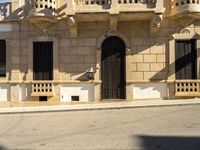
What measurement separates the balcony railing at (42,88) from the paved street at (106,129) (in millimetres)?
3699

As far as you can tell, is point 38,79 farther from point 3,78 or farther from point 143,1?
point 143,1

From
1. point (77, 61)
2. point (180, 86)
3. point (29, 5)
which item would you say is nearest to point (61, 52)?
point (77, 61)

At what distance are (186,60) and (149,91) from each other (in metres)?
2.25

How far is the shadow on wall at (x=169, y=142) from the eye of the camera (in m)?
6.88

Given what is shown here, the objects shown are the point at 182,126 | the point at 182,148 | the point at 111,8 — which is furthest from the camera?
the point at 111,8

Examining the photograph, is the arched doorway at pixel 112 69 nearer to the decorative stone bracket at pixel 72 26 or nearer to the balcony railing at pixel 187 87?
the decorative stone bracket at pixel 72 26

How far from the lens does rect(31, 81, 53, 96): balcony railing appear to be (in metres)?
15.7

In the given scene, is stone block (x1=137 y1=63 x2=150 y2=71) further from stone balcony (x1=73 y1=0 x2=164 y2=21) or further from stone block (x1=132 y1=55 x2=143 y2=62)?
stone balcony (x1=73 y1=0 x2=164 y2=21)

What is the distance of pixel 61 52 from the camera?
15891 millimetres

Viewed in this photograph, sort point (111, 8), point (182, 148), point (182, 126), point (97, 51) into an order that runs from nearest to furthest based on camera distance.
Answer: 1. point (182, 148)
2. point (182, 126)
3. point (111, 8)
4. point (97, 51)

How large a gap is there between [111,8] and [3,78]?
618cm

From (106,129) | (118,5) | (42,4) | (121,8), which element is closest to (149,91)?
(121,8)

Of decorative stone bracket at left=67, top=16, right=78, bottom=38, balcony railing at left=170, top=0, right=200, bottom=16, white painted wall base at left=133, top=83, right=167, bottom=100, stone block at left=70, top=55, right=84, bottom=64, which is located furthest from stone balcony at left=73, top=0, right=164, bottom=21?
white painted wall base at left=133, top=83, right=167, bottom=100

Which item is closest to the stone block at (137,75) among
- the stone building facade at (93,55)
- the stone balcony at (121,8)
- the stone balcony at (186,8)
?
the stone building facade at (93,55)
